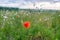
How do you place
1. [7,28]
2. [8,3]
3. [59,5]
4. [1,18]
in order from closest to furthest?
1. [7,28]
2. [1,18]
3. [59,5]
4. [8,3]

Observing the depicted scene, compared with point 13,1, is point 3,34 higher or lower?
higher

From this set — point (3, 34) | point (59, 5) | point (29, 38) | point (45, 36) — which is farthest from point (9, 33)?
point (59, 5)

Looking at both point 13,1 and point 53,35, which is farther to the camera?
point 13,1

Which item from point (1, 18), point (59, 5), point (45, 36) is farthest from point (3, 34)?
point (59, 5)

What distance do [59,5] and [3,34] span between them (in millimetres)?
2484

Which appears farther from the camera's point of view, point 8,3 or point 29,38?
point 8,3

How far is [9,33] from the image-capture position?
1941mm

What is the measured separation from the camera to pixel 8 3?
4.57 m

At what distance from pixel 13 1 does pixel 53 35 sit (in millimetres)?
2805

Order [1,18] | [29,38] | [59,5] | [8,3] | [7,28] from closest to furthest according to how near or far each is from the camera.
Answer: [29,38]
[7,28]
[1,18]
[59,5]
[8,3]

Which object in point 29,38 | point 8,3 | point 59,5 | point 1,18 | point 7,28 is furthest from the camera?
point 8,3

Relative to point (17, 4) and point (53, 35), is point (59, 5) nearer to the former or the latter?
point (17, 4)

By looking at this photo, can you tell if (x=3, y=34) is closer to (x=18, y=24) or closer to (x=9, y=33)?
(x=9, y=33)

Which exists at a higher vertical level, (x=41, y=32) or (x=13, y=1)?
(x=41, y=32)
